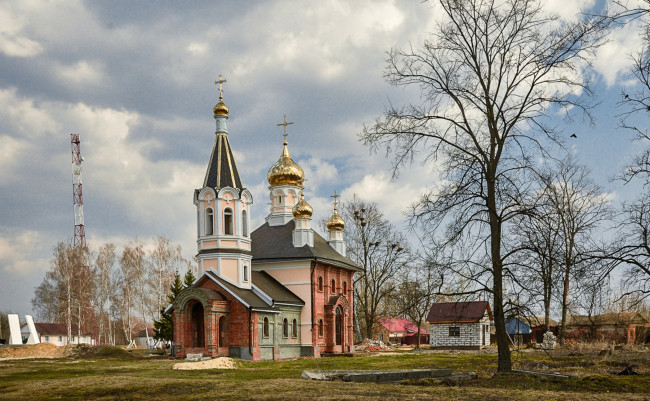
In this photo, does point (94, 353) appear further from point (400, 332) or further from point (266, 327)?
point (400, 332)

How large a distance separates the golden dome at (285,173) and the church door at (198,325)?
44.0 feet

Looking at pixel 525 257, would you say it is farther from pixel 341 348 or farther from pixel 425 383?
pixel 341 348

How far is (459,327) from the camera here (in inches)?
1875

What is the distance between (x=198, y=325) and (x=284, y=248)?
754cm

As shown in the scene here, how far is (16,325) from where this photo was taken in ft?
160

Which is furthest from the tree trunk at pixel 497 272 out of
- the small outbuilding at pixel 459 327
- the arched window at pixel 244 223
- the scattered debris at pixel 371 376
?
the small outbuilding at pixel 459 327

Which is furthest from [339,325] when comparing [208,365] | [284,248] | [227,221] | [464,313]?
[208,365]

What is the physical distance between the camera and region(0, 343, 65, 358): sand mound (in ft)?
128

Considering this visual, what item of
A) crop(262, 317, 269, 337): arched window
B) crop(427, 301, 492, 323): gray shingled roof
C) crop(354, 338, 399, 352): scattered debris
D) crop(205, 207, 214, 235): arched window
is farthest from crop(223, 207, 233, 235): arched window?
crop(427, 301, 492, 323): gray shingled roof

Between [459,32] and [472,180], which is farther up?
[459,32]

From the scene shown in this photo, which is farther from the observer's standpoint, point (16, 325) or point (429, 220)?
point (16, 325)

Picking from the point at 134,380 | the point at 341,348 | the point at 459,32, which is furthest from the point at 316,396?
the point at 341,348

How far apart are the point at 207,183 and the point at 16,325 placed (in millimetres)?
25806

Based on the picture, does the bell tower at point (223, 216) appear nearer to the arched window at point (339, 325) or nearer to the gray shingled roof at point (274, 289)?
the gray shingled roof at point (274, 289)
